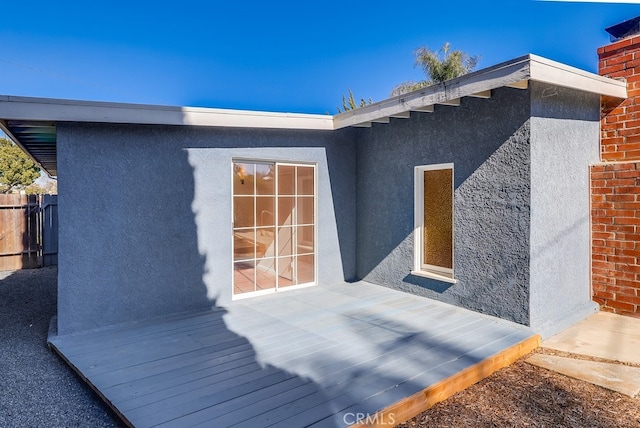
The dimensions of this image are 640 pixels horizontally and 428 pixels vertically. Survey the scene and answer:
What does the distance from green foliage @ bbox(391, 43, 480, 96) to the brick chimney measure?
59.6 feet

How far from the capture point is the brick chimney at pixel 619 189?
5.59 meters

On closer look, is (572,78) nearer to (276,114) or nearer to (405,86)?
(276,114)

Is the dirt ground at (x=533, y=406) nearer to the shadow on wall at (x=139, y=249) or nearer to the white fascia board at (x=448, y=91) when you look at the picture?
the shadow on wall at (x=139, y=249)

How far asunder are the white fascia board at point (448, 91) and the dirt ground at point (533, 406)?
11.1 feet

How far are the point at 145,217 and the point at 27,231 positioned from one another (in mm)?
8279

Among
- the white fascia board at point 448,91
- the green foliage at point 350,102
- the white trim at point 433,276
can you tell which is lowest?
the white trim at point 433,276

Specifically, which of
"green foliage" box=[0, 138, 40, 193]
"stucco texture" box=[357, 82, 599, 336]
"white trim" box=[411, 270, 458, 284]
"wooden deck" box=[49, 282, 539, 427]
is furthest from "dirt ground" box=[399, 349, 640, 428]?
"green foliage" box=[0, 138, 40, 193]

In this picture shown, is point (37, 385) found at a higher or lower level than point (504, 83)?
lower

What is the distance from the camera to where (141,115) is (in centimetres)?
533

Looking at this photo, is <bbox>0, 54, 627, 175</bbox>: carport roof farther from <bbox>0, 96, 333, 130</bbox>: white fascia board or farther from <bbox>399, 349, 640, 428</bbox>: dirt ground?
<bbox>399, 349, 640, 428</bbox>: dirt ground

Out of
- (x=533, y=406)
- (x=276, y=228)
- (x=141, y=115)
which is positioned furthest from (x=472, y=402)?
(x=141, y=115)

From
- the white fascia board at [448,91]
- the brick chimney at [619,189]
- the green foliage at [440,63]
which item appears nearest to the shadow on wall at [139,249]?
the white fascia board at [448,91]

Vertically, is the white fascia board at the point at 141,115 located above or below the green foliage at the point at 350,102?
below

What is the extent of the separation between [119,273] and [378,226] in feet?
15.4
